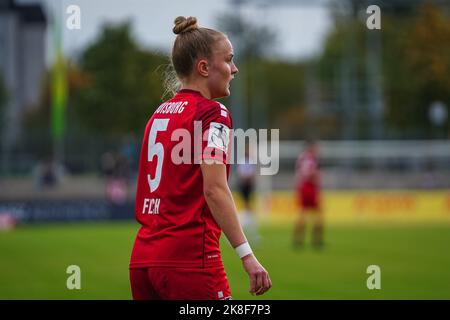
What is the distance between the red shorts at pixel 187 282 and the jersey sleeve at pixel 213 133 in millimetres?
572

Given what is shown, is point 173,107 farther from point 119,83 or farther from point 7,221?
point 119,83

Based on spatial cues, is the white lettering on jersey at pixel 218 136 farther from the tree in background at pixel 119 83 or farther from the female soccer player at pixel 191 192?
the tree in background at pixel 119 83

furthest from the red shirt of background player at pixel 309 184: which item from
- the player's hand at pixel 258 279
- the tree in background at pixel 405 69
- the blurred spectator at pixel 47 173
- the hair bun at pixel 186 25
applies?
the blurred spectator at pixel 47 173

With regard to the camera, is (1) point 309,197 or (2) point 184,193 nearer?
(2) point 184,193

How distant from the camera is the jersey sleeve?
166 inches

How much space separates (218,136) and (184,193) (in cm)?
34

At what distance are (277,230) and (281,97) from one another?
6025 centimetres

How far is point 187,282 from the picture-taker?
167 inches

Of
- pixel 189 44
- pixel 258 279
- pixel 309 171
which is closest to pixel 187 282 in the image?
pixel 258 279

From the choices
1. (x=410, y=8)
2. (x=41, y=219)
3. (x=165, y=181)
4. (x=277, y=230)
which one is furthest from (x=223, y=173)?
(x=410, y=8)

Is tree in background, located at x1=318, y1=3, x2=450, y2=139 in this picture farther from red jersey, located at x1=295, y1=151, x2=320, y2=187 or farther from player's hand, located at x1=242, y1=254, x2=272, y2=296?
player's hand, located at x1=242, y1=254, x2=272, y2=296

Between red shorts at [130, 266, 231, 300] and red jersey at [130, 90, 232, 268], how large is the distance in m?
0.03

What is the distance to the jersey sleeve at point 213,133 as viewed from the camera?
4219mm
